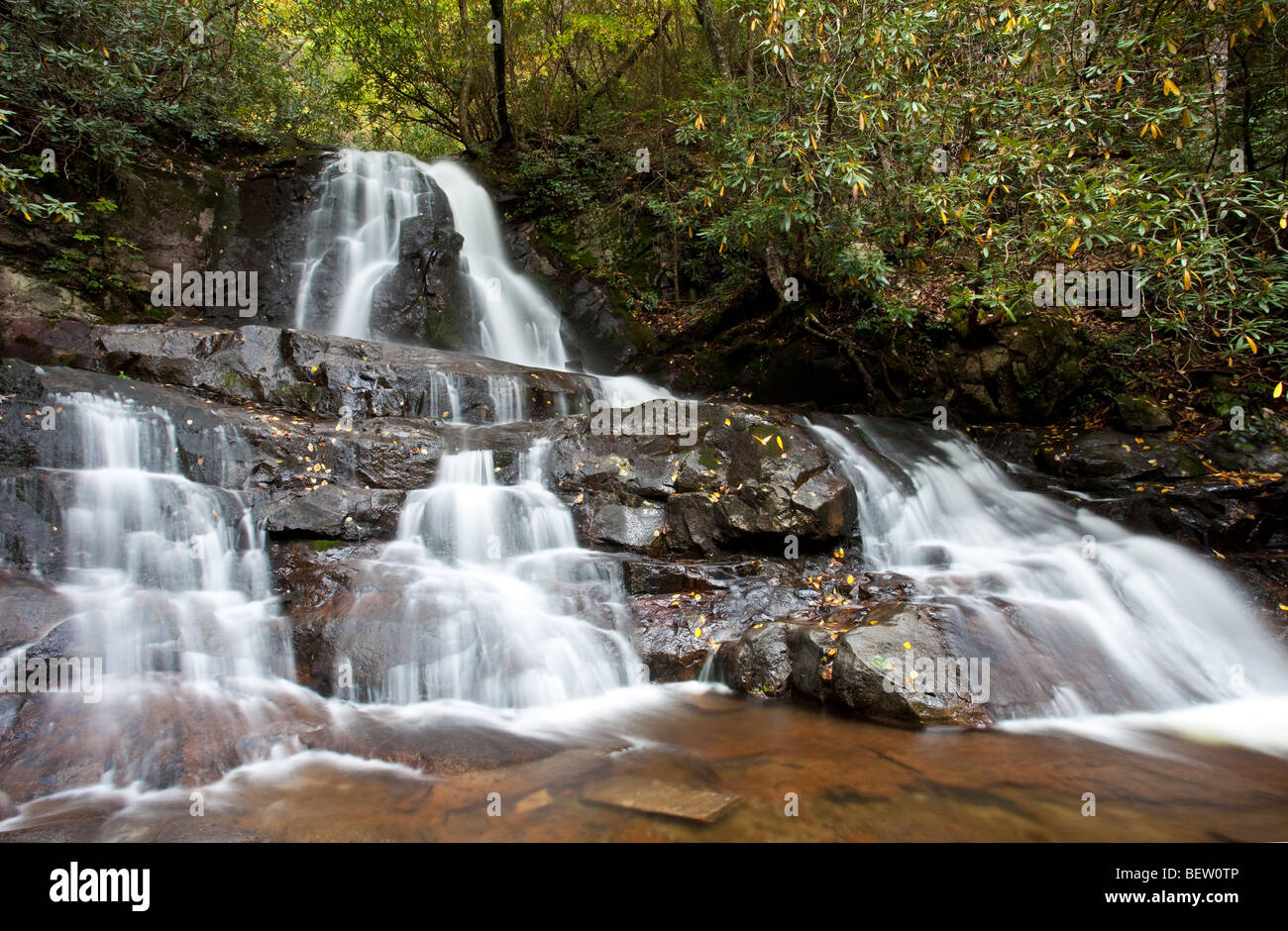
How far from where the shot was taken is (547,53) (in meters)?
15.0

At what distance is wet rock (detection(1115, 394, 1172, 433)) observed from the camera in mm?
8625

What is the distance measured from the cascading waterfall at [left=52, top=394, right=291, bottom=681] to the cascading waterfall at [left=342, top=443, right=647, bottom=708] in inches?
36.0

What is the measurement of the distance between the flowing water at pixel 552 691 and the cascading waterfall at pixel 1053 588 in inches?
1.1

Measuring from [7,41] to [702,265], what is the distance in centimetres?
1076

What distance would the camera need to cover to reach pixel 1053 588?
6.08 meters

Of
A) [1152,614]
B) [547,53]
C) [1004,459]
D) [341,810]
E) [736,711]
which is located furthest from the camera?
[547,53]

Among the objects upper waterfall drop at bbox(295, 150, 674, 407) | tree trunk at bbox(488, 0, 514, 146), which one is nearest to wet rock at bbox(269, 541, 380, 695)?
upper waterfall drop at bbox(295, 150, 674, 407)

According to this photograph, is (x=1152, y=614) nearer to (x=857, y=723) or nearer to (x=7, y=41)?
(x=857, y=723)

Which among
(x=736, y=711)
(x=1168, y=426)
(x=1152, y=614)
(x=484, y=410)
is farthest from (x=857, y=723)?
(x=1168, y=426)

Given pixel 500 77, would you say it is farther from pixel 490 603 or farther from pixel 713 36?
pixel 490 603

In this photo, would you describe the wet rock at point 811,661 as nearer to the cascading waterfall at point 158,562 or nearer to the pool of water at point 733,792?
the pool of water at point 733,792

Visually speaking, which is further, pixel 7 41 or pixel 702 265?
pixel 702 265

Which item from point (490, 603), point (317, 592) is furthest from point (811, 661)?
point (317, 592)

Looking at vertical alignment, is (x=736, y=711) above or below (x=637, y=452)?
below
